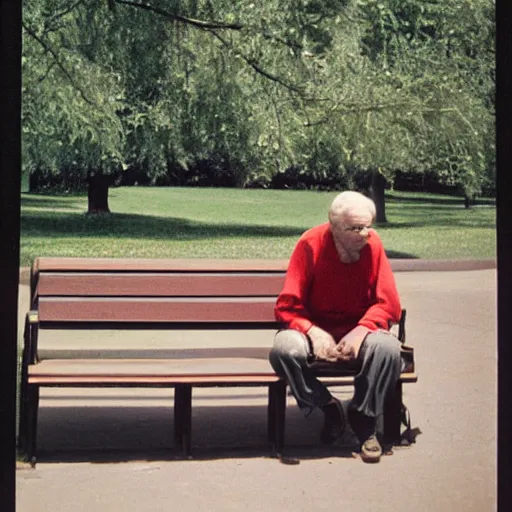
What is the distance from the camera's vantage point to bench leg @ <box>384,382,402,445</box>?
229 inches

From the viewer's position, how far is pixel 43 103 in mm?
18047

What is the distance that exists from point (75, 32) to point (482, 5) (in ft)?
33.1

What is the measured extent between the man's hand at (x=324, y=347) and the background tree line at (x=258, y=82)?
604 cm

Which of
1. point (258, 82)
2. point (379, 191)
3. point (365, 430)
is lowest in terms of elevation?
point (365, 430)

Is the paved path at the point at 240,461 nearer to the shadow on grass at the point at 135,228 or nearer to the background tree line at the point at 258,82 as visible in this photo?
the background tree line at the point at 258,82

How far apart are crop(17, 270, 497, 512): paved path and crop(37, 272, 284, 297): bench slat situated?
2.23 ft

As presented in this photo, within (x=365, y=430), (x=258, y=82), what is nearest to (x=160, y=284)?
(x=365, y=430)

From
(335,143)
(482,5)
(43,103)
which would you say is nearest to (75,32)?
(43,103)

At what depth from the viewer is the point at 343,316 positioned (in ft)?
18.7

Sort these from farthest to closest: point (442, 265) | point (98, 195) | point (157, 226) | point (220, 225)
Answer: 1. point (98, 195)
2. point (220, 225)
3. point (157, 226)
4. point (442, 265)

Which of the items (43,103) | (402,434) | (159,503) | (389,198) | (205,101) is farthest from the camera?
(389,198)

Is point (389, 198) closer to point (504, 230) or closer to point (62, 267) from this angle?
point (62, 267)

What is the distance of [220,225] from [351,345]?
25.7 m

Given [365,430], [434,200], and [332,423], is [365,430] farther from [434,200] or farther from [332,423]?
[434,200]
